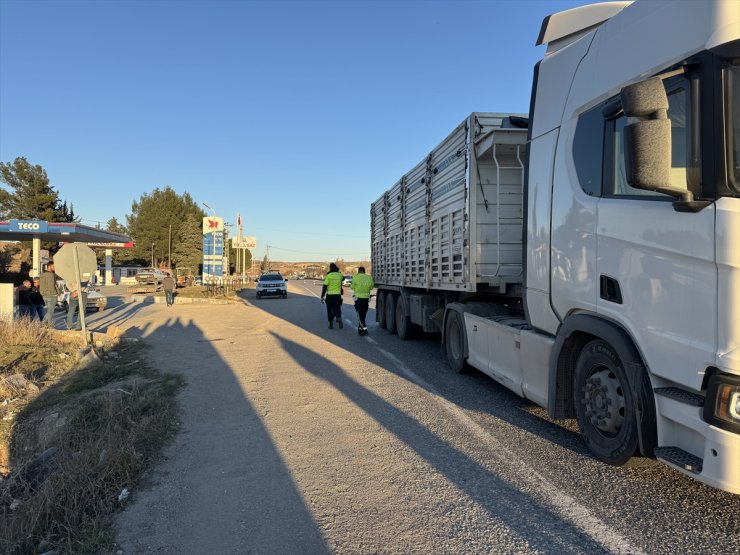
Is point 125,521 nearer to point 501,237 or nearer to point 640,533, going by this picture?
point 640,533

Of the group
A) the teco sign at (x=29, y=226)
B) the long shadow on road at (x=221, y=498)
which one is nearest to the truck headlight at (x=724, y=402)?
the long shadow on road at (x=221, y=498)


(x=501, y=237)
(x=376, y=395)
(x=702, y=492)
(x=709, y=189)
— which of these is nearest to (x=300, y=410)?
(x=376, y=395)

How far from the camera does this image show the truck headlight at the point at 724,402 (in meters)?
2.68

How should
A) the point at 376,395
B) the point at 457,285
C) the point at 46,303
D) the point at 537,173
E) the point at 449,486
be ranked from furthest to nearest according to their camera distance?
the point at 46,303
the point at 457,285
the point at 376,395
the point at 537,173
the point at 449,486

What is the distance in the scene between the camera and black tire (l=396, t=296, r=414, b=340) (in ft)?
37.6

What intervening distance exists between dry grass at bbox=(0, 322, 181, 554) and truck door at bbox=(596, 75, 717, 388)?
3760 millimetres

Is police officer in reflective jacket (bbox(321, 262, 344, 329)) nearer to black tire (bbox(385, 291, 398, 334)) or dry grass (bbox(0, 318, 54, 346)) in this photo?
black tire (bbox(385, 291, 398, 334))

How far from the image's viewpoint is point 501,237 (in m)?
6.98

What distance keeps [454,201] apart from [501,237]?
1.17m

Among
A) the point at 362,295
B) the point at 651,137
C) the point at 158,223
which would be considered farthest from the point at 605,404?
the point at 158,223

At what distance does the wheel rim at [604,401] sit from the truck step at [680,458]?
594mm

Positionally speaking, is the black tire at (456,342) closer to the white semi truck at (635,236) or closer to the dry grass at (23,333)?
the white semi truck at (635,236)

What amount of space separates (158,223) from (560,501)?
2629 inches

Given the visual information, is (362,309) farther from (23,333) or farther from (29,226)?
(29,226)
